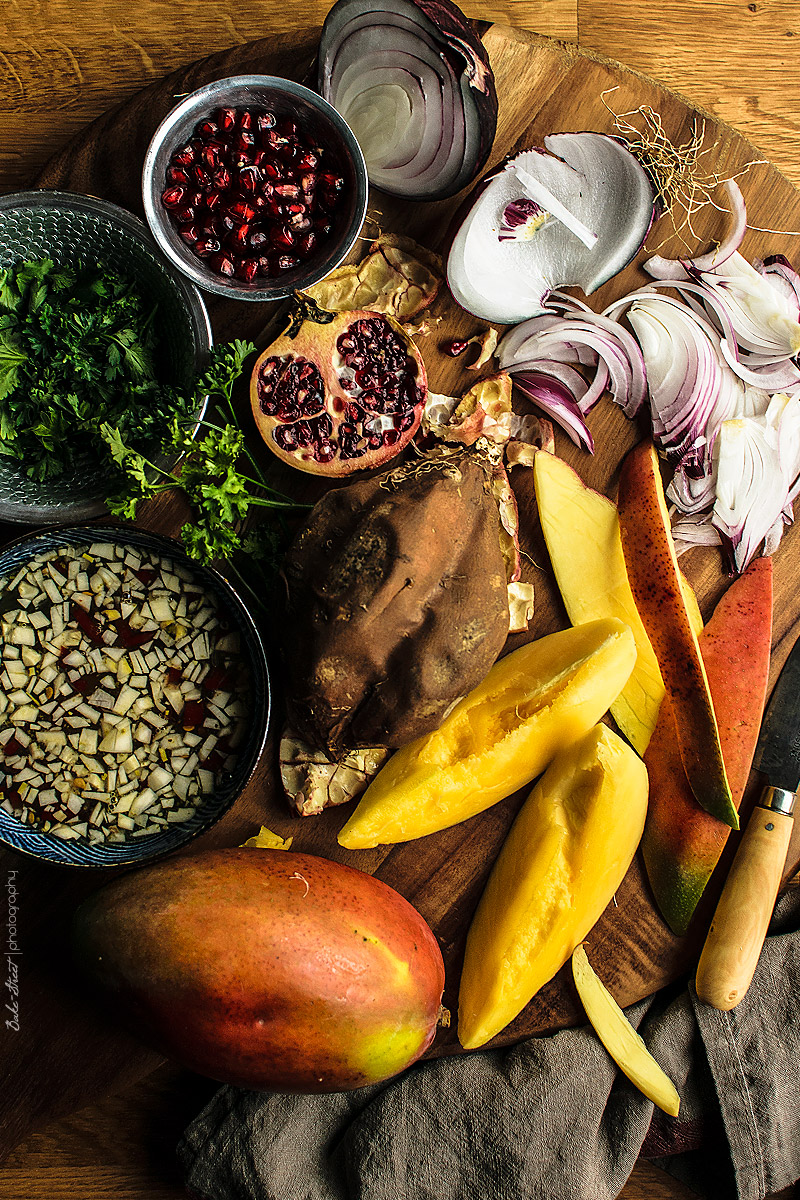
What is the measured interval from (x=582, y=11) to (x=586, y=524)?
1.35m

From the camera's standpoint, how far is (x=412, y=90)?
173 cm

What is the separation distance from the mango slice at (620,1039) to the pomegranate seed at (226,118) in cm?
190

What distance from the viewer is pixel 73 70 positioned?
1931 mm

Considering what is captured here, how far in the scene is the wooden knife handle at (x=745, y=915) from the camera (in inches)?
73.2

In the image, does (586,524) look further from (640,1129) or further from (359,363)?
(640,1129)

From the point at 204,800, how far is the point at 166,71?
1.69 meters

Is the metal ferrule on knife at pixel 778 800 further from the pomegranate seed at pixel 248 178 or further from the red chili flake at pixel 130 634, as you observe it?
the pomegranate seed at pixel 248 178

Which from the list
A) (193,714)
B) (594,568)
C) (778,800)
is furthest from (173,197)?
(778,800)

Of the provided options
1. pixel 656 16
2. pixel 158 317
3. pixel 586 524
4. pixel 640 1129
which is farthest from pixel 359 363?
pixel 640 1129

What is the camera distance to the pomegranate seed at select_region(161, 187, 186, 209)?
1629 millimetres

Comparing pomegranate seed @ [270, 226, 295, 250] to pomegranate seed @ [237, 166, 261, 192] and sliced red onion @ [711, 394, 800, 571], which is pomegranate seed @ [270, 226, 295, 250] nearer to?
pomegranate seed @ [237, 166, 261, 192]

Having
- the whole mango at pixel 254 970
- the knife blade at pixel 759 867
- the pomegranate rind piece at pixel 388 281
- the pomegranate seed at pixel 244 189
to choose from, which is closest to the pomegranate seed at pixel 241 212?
the pomegranate seed at pixel 244 189

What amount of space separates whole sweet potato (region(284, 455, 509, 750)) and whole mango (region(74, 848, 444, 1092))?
1.06ft

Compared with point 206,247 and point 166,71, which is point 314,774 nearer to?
point 206,247
